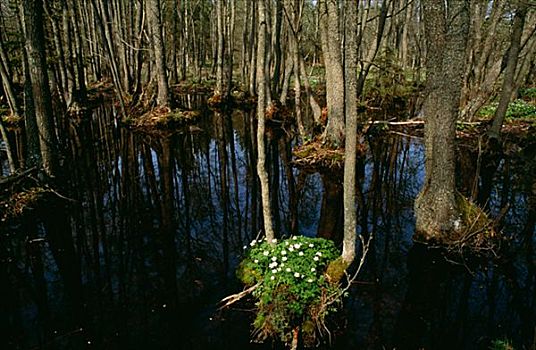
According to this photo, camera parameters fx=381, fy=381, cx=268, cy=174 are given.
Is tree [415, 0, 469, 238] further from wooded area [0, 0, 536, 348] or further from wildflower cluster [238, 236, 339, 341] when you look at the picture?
wildflower cluster [238, 236, 339, 341]

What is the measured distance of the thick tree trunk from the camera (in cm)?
902

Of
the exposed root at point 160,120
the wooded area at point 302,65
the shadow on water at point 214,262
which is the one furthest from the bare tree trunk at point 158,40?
the shadow on water at point 214,262

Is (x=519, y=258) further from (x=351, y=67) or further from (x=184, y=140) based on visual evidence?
(x=184, y=140)

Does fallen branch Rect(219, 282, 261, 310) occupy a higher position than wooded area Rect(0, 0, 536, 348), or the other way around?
wooded area Rect(0, 0, 536, 348)

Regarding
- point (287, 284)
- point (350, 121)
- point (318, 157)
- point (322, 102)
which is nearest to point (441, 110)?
point (350, 121)

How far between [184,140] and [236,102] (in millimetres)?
10676

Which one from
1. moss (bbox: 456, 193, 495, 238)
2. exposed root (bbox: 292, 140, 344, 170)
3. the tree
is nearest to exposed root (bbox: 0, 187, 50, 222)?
exposed root (bbox: 292, 140, 344, 170)

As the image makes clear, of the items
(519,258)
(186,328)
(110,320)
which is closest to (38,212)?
(110,320)

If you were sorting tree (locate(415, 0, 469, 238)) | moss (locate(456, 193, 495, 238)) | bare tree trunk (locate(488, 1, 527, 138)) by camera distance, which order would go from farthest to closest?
bare tree trunk (locate(488, 1, 527, 138))
moss (locate(456, 193, 495, 238))
tree (locate(415, 0, 469, 238))

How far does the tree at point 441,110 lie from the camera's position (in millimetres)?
6609

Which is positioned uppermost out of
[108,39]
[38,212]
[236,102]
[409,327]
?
[108,39]

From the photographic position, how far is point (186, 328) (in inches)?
211

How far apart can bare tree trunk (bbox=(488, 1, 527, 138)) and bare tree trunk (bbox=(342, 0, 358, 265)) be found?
10.4 meters

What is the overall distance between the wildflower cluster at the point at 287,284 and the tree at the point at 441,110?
248 cm
